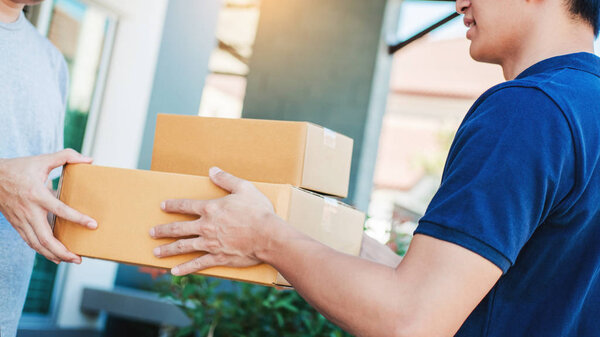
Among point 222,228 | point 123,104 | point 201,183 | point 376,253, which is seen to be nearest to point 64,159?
point 201,183

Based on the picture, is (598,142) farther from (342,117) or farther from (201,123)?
(342,117)

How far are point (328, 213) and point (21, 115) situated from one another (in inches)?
35.0

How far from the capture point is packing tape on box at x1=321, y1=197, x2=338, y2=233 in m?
1.34

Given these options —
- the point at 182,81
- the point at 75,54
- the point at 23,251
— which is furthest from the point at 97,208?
the point at 182,81

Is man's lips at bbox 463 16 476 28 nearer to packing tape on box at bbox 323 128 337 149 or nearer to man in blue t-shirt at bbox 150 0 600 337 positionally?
man in blue t-shirt at bbox 150 0 600 337

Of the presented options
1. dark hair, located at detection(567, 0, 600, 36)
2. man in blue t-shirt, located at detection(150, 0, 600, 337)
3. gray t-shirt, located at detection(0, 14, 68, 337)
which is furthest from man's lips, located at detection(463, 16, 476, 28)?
gray t-shirt, located at detection(0, 14, 68, 337)

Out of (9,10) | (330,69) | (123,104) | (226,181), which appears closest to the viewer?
(226,181)

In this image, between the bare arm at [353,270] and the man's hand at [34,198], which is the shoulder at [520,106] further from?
the man's hand at [34,198]

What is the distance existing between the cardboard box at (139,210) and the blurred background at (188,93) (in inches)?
65.2

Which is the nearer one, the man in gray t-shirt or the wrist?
the wrist

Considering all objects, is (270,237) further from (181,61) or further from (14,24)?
(181,61)

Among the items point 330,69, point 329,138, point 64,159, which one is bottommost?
point 64,159

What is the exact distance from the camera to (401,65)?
69.3ft

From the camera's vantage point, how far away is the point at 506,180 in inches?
33.8
